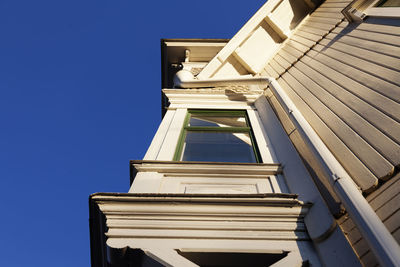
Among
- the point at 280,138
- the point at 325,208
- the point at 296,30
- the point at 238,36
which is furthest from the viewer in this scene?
the point at 296,30

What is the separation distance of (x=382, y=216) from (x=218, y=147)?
7.68 ft

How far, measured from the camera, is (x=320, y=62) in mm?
5035

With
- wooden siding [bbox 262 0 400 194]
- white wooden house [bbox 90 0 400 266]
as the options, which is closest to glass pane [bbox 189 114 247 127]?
white wooden house [bbox 90 0 400 266]

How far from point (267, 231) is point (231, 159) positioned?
1.64 metres

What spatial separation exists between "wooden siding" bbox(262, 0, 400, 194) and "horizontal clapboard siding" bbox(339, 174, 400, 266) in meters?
0.08

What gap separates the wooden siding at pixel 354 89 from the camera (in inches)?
99.0

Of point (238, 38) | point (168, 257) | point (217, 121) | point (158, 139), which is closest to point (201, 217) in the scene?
point (168, 257)

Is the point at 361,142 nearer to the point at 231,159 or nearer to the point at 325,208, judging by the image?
the point at 325,208

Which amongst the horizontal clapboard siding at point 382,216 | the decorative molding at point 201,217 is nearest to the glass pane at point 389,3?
the horizontal clapboard siding at point 382,216

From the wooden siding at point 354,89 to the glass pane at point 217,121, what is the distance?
0.87 m

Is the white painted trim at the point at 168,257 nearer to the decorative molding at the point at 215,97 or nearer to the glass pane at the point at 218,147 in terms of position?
the glass pane at the point at 218,147

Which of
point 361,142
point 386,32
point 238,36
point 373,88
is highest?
point 238,36

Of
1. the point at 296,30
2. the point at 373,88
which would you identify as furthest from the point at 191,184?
the point at 296,30

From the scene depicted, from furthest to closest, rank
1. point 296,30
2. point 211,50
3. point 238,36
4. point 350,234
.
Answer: point 211,50 < point 296,30 < point 238,36 < point 350,234
